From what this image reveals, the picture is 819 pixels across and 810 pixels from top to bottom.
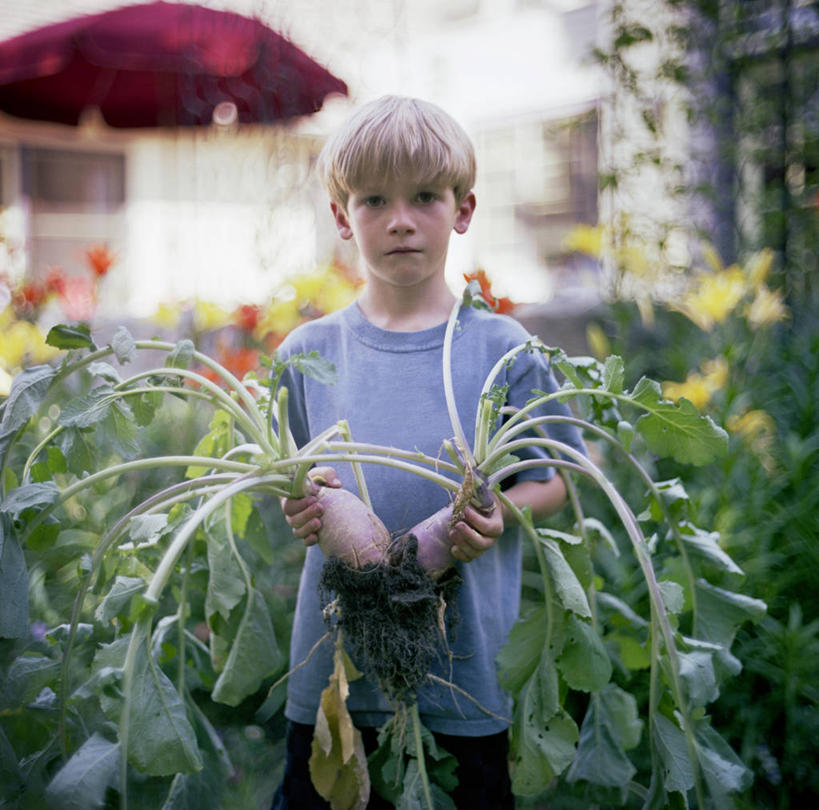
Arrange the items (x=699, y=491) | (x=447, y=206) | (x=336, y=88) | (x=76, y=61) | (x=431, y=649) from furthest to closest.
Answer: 1. (x=76, y=61)
2. (x=336, y=88)
3. (x=699, y=491)
4. (x=447, y=206)
5. (x=431, y=649)

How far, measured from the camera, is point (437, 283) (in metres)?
1.42

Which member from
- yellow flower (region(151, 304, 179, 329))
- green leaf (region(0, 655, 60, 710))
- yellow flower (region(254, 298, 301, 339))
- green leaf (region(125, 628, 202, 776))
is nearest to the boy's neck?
green leaf (region(125, 628, 202, 776))

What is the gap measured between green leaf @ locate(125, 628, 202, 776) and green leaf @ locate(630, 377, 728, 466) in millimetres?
784

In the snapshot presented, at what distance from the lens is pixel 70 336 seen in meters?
1.25

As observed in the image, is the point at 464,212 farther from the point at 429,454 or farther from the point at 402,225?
the point at 429,454

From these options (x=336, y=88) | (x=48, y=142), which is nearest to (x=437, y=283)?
(x=336, y=88)

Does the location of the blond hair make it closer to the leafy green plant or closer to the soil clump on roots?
the leafy green plant

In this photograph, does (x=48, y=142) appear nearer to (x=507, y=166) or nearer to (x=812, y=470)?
(x=507, y=166)

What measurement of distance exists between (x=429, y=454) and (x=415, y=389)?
0.37 feet

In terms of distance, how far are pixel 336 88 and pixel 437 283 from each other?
3437mm

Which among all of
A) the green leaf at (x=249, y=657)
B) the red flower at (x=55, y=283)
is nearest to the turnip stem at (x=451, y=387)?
the green leaf at (x=249, y=657)

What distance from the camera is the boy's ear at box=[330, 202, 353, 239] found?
4.65 ft

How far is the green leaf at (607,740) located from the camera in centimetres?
139

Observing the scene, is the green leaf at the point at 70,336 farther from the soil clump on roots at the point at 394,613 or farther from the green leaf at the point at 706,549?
the green leaf at the point at 706,549
